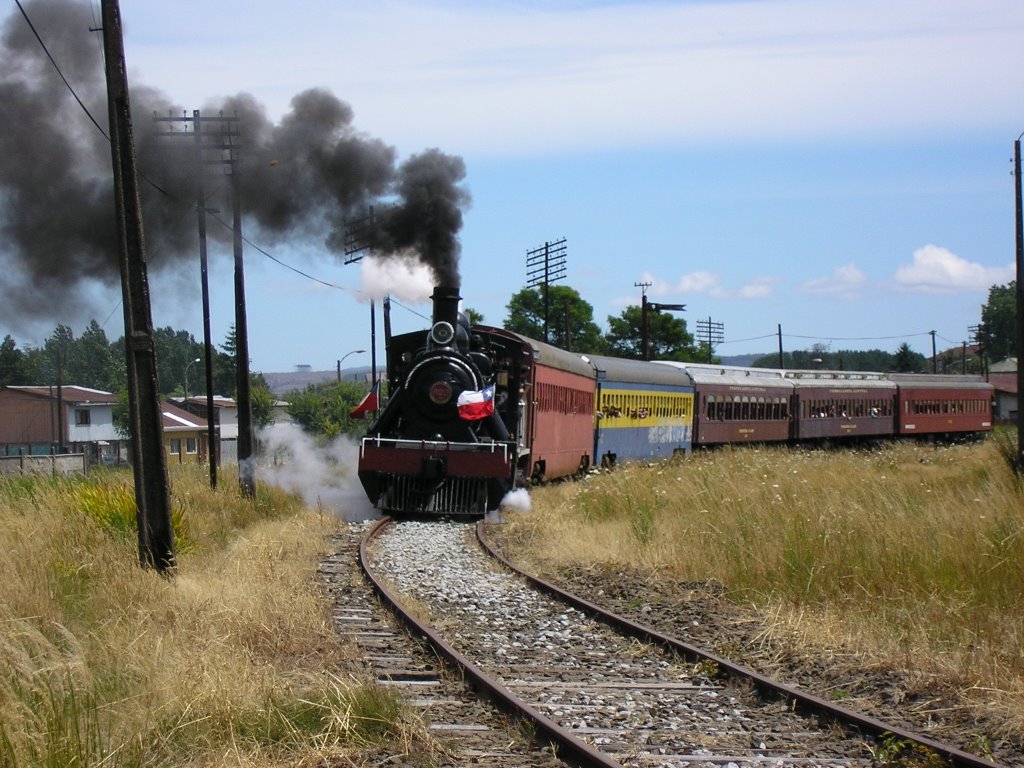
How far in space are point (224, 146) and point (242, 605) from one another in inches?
587

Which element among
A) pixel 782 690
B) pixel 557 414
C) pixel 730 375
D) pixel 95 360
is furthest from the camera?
pixel 95 360

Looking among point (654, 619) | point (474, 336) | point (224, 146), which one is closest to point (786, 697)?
point (654, 619)

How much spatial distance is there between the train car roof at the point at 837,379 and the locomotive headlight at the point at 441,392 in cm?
2306

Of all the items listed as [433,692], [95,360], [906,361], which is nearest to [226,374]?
[95,360]

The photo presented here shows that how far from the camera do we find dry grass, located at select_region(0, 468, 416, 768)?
5184 mm

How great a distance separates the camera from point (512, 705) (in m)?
6.47

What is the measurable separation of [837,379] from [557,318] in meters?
43.8

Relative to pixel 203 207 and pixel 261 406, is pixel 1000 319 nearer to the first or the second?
pixel 261 406

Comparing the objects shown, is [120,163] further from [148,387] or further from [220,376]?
[220,376]

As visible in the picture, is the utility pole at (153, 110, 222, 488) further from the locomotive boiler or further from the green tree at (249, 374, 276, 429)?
the green tree at (249, 374, 276, 429)

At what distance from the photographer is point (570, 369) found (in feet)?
73.9

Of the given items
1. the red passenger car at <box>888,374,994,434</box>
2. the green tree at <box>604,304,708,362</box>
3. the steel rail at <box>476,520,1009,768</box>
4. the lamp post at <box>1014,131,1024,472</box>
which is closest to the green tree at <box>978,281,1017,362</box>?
the green tree at <box>604,304,708,362</box>

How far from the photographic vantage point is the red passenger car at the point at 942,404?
151 feet

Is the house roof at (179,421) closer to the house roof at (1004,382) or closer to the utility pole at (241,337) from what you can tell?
the utility pole at (241,337)
